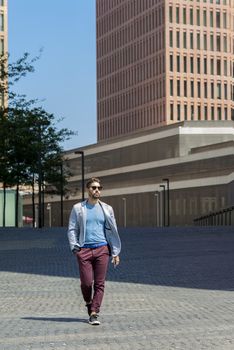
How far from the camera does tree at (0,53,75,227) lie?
156 ft

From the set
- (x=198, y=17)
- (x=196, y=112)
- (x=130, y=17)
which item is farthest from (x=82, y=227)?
(x=130, y=17)

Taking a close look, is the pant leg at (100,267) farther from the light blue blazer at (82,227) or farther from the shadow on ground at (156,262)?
the shadow on ground at (156,262)

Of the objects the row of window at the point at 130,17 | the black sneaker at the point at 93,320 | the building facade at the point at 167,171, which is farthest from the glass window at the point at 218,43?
the black sneaker at the point at 93,320

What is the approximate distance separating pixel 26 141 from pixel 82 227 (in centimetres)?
4653

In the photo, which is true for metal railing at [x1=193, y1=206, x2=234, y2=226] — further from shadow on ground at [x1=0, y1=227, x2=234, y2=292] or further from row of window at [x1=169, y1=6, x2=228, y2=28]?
shadow on ground at [x1=0, y1=227, x2=234, y2=292]

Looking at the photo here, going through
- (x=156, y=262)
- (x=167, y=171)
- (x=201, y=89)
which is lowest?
(x=156, y=262)

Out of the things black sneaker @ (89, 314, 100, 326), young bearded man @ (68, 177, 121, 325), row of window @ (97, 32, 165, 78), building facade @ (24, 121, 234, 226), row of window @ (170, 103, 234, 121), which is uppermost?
row of window @ (97, 32, 165, 78)

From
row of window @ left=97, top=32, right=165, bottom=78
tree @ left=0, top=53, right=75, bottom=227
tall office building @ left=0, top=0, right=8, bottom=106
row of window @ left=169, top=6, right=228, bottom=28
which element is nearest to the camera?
tree @ left=0, top=53, right=75, bottom=227

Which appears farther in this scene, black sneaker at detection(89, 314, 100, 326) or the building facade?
the building facade

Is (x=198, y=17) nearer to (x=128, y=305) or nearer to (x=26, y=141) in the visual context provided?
(x=26, y=141)

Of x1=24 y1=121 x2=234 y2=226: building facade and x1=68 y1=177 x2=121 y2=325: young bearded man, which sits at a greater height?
x1=24 y1=121 x2=234 y2=226: building facade

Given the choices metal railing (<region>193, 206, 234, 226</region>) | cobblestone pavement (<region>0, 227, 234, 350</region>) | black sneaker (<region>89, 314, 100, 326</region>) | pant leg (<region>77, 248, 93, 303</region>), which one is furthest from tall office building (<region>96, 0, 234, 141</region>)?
black sneaker (<region>89, 314, 100, 326</region>)

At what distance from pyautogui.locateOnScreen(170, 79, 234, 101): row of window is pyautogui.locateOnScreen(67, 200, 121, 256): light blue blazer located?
134 m

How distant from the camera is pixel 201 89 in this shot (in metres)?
148
